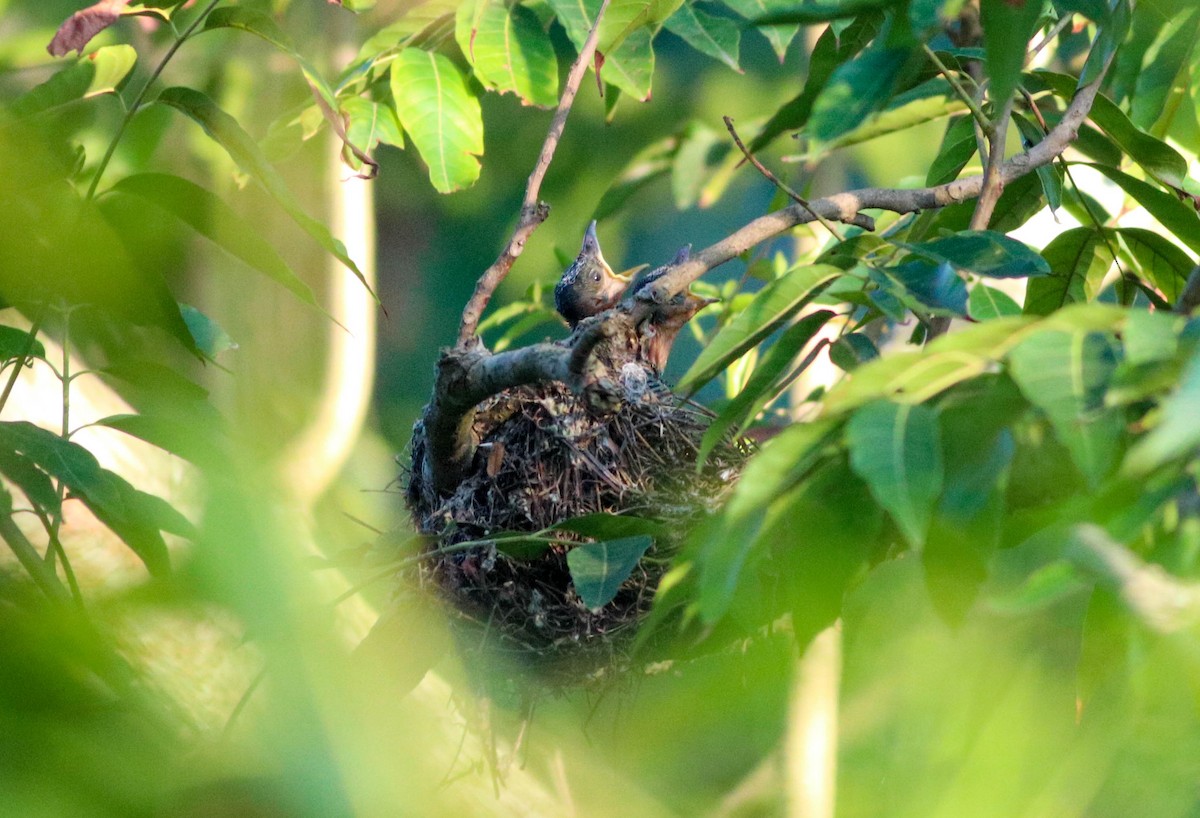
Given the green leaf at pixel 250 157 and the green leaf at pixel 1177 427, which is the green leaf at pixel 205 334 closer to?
the green leaf at pixel 250 157

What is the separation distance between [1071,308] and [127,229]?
78cm

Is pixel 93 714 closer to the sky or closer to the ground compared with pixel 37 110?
closer to the ground

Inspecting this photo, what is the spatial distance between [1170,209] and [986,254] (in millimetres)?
476

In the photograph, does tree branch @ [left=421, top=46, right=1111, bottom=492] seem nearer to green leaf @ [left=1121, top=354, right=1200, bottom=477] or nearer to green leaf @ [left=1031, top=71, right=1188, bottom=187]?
green leaf @ [left=1031, top=71, right=1188, bottom=187]

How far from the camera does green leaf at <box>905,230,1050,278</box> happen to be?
1.00 meters

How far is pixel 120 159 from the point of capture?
181cm

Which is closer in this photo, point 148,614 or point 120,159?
point 148,614

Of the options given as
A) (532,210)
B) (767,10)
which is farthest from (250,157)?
(767,10)

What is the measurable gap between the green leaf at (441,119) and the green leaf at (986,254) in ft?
2.66

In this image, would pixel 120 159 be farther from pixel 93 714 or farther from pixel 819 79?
pixel 93 714

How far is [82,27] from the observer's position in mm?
1030

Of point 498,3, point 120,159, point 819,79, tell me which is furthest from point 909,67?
point 120,159

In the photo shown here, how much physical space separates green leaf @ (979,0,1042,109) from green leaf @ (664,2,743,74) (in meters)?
0.65

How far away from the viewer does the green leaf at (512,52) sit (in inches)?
62.6
